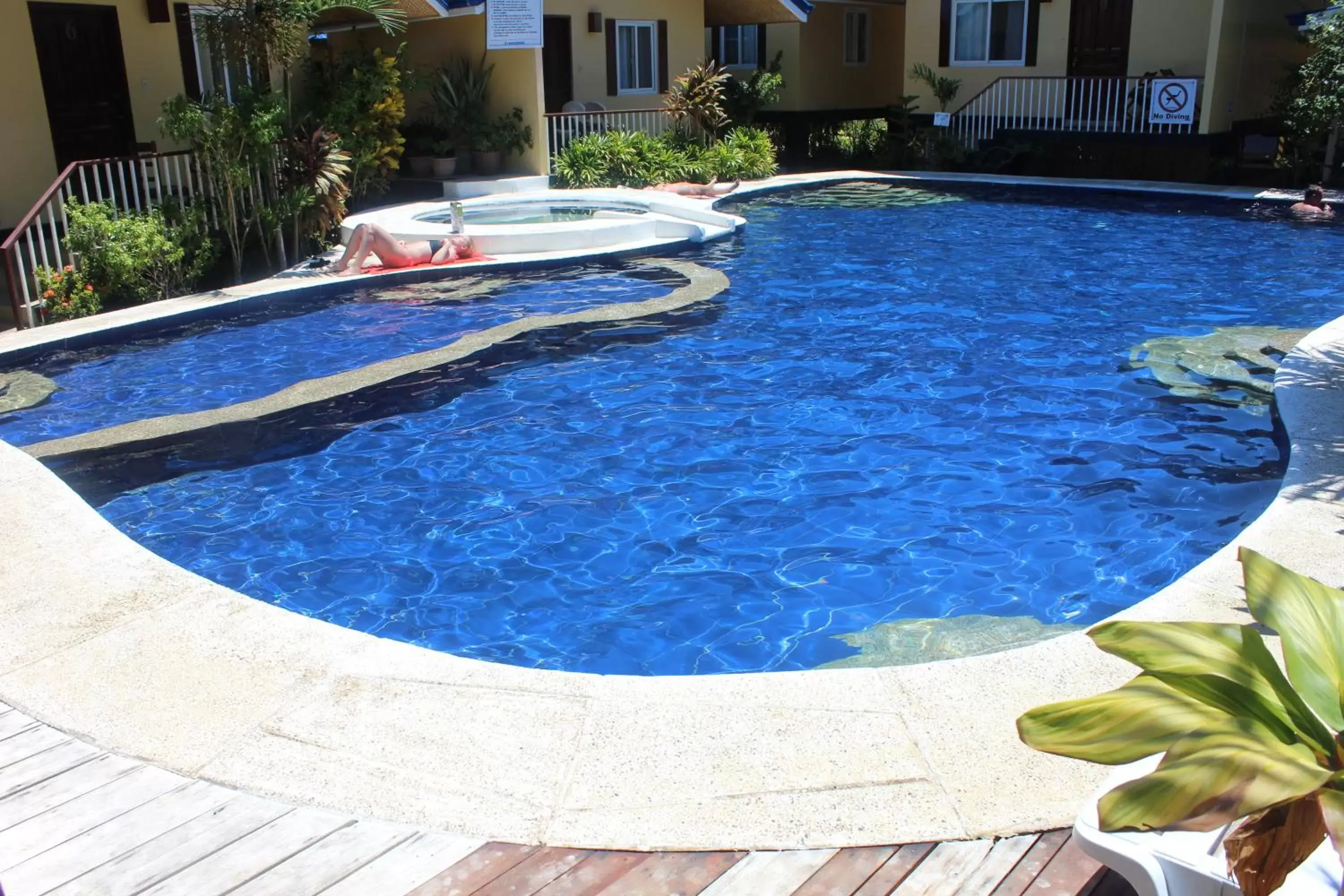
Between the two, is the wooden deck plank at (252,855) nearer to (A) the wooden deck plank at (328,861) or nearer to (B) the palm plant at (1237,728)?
(A) the wooden deck plank at (328,861)

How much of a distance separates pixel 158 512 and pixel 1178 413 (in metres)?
6.92

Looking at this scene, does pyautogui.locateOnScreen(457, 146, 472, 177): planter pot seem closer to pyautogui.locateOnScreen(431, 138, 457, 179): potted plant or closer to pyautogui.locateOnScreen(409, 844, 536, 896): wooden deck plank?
pyautogui.locateOnScreen(431, 138, 457, 179): potted plant

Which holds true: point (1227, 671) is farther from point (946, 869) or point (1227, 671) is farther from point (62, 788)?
point (62, 788)

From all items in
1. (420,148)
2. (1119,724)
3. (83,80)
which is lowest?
(1119,724)

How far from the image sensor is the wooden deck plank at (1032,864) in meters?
2.79

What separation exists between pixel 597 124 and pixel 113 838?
1800cm

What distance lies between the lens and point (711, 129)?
69.5 feet

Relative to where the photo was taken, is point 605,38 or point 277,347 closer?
point 277,347

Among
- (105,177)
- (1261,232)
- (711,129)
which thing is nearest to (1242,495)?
(1261,232)

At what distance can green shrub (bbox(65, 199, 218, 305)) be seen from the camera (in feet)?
36.1

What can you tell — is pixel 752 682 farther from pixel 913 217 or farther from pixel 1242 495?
pixel 913 217

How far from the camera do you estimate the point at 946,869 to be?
289 cm

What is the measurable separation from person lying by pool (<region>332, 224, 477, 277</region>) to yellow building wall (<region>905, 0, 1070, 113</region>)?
1306 cm

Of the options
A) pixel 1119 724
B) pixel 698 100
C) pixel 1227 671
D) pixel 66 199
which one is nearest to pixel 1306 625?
pixel 1227 671
